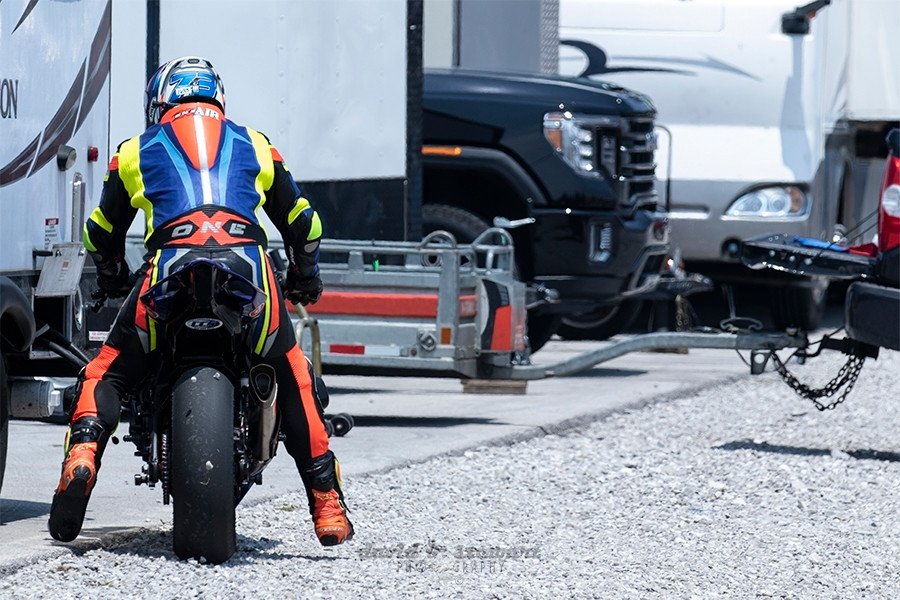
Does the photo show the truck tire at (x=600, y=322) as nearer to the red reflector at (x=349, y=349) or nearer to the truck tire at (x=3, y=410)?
the red reflector at (x=349, y=349)

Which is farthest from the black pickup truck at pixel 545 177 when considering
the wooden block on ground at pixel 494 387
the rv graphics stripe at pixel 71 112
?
the rv graphics stripe at pixel 71 112

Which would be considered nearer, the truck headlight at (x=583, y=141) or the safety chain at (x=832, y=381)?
the safety chain at (x=832, y=381)

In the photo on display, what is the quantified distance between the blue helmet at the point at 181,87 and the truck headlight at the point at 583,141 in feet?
17.9

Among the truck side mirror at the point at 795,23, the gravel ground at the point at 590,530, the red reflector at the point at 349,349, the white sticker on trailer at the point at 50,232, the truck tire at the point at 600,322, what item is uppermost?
the truck side mirror at the point at 795,23

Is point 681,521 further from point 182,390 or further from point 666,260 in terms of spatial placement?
point 666,260

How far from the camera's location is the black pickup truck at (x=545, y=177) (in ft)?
35.9

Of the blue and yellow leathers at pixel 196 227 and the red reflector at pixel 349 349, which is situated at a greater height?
the blue and yellow leathers at pixel 196 227

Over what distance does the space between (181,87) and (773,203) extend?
28.0 ft

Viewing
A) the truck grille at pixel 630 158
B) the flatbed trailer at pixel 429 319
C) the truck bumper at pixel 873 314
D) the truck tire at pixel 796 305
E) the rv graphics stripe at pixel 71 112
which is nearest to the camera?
the rv graphics stripe at pixel 71 112

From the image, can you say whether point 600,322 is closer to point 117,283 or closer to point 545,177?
point 545,177

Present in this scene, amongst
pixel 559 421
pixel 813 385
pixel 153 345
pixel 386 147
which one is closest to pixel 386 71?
pixel 386 147

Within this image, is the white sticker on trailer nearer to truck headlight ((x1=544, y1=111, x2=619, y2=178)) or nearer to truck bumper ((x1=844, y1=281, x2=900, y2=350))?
truck bumper ((x1=844, y1=281, x2=900, y2=350))

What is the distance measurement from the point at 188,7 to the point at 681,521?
391 cm

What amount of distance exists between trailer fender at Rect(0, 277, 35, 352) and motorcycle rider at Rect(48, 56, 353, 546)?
35 centimetres
